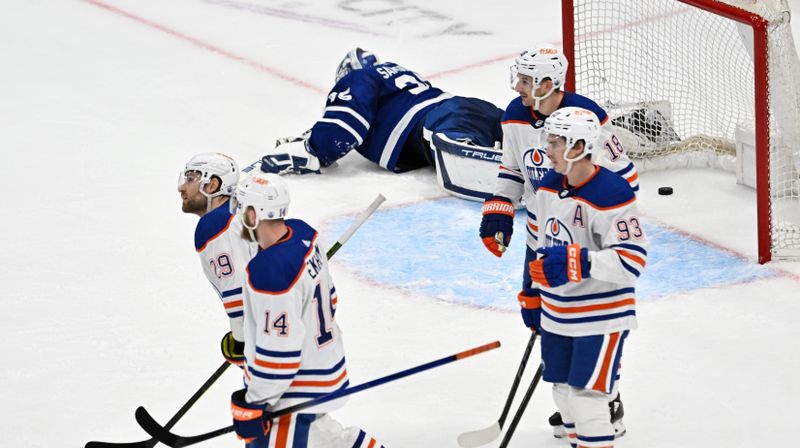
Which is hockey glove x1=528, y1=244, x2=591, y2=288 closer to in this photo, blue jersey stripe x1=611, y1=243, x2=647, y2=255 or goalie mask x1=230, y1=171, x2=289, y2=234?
blue jersey stripe x1=611, y1=243, x2=647, y2=255

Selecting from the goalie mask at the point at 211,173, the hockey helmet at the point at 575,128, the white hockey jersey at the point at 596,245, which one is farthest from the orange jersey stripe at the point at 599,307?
the goalie mask at the point at 211,173

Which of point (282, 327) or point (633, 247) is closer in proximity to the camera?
point (282, 327)

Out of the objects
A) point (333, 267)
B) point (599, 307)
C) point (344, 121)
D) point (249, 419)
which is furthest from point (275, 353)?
point (344, 121)

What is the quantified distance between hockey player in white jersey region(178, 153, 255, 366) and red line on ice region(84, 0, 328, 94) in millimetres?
3613

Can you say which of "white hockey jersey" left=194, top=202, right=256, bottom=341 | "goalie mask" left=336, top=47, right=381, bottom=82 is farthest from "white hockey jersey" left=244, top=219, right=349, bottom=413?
"goalie mask" left=336, top=47, right=381, bottom=82

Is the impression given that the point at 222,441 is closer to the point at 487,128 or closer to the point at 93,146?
the point at 487,128

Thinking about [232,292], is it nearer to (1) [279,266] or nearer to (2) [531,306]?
(1) [279,266]

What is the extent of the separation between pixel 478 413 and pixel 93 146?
3036mm

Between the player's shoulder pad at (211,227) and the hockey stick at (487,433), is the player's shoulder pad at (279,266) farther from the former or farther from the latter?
the hockey stick at (487,433)

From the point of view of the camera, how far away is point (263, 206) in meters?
3.05

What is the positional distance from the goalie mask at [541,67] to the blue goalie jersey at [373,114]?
6.96 ft

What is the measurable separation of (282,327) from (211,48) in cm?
494

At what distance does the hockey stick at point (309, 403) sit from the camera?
3223mm

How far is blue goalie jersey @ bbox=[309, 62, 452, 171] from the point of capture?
5879mm
